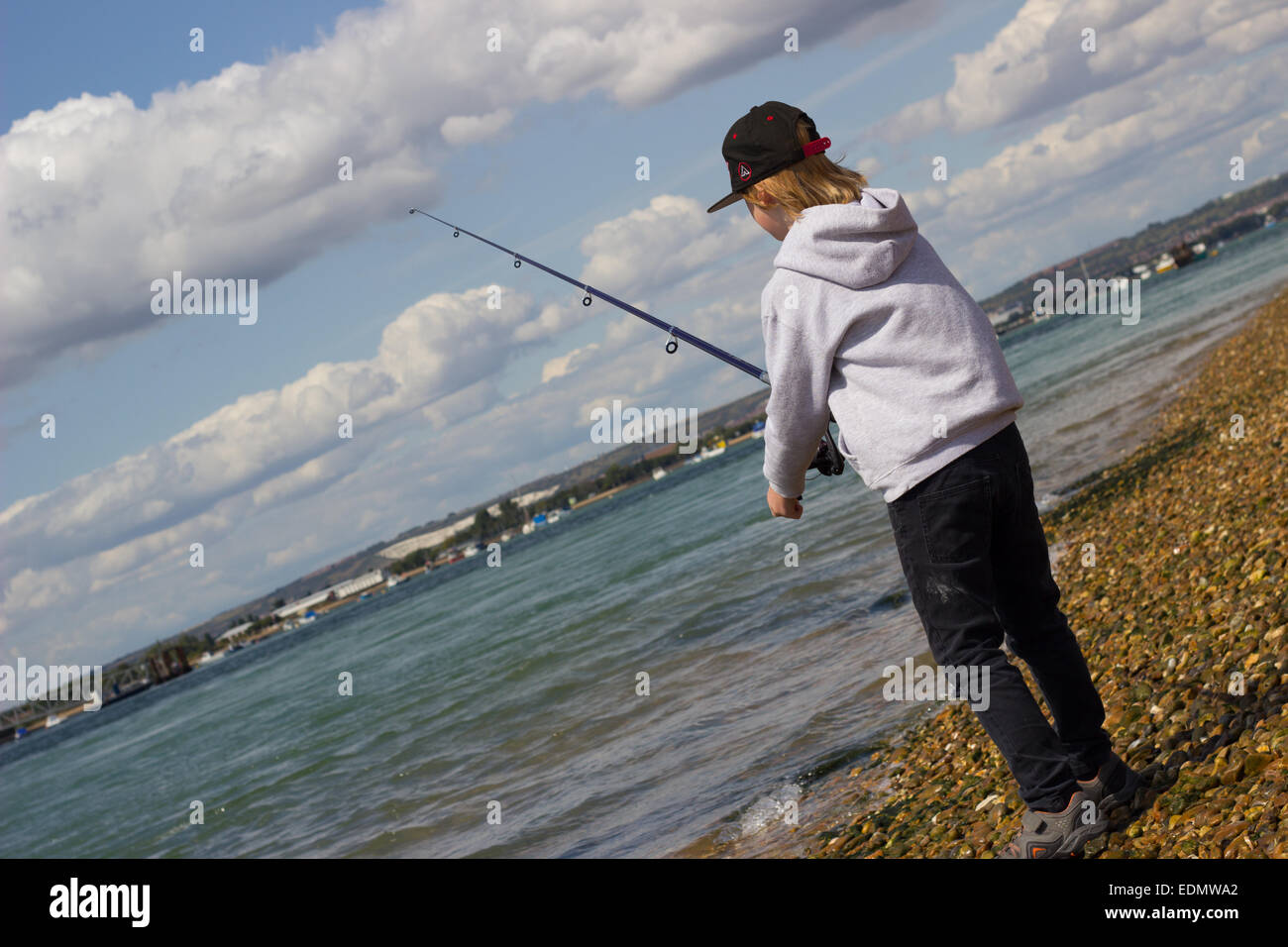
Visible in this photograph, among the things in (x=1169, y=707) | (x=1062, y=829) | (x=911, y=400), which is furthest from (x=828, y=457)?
(x=1169, y=707)

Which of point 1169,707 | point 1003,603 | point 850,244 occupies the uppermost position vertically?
point 850,244

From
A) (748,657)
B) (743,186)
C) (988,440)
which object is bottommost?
(748,657)

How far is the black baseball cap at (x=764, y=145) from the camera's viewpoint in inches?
144

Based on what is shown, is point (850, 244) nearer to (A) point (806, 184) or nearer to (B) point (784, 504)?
(A) point (806, 184)

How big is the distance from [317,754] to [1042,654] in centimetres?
1945

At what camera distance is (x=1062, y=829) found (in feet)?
12.6

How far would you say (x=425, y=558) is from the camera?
193 m

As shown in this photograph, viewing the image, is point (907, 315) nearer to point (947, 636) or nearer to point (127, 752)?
point (947, 636)

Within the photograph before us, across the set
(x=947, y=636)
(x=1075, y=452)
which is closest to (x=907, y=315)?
(x=947, y=636)

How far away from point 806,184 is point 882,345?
25.2 inches

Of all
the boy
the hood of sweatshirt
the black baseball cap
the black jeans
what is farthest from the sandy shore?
the black baseball cap

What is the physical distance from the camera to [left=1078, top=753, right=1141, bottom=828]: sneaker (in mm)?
3982

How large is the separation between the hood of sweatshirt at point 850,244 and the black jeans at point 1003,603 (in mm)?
691

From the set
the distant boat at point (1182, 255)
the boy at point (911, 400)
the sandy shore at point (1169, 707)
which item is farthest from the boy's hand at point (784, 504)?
the distant boat at point (1182, 255)
